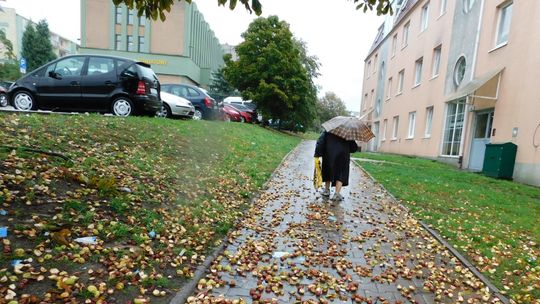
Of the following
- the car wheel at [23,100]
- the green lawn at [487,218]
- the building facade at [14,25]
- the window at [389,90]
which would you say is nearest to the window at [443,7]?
the window at [389,90]

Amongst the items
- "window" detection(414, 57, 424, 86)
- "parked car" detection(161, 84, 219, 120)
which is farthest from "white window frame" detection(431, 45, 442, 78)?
"parked car" detection(161, 84, 219, 120)

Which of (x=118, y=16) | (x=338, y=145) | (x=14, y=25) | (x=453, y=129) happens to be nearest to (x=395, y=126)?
(x=453, y=129)

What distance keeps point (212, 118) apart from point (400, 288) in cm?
1372

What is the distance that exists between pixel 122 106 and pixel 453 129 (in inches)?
534

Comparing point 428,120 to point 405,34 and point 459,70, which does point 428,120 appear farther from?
point 405,34

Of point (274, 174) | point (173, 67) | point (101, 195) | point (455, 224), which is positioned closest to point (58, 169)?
point (101, 195)

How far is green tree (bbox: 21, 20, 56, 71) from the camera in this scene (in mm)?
63375

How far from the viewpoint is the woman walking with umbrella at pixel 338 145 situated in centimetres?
659

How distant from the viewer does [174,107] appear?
42.4 ft

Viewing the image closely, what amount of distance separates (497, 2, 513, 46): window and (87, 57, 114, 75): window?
1304cm

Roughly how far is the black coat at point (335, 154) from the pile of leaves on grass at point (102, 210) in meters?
1.55

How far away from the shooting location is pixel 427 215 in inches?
244

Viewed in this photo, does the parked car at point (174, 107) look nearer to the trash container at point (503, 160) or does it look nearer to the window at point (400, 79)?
the trash container at point (503, 160)

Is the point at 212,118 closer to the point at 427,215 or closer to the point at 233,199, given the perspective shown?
the point at 233,199
